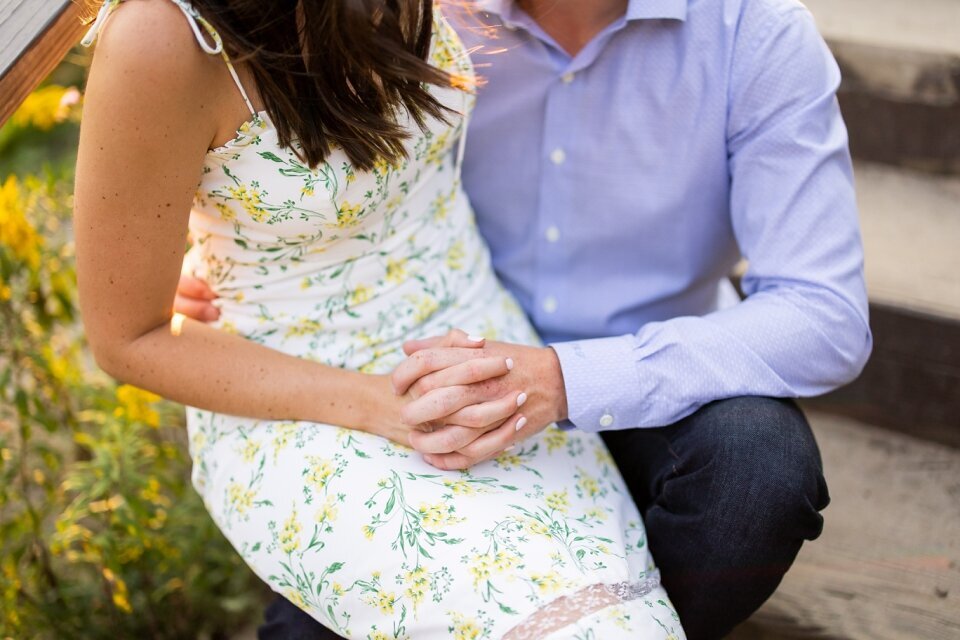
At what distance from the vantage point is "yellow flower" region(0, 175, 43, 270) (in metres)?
1.67

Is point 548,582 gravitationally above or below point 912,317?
above

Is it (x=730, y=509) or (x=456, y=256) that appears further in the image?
(x=456, y=256)

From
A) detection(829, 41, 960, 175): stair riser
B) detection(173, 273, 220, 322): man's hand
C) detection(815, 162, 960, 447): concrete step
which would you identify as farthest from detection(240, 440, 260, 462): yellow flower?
detection(829, 41, 960, 175): stair riser

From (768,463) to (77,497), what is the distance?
4.38ft

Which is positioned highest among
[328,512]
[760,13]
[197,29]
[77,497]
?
[197,29]

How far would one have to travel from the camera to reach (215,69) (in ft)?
3.77

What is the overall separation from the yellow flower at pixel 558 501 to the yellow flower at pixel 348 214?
0.48 metres

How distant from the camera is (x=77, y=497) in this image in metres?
1.82

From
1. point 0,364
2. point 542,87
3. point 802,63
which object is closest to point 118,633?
point 0,364

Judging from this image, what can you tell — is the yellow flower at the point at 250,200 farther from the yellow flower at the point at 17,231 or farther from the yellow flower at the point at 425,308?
the yellow flower at the point at 17,231

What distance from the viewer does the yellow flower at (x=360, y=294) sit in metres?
1.41

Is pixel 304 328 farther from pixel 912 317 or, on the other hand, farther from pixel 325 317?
pixel 912 317

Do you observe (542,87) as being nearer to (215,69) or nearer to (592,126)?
(592,126)

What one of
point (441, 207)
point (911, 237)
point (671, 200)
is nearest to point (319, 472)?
point (441, 207)
